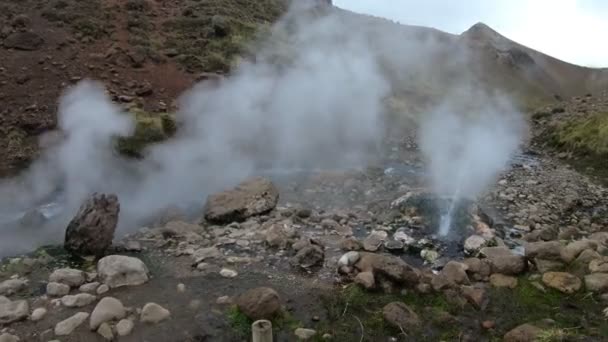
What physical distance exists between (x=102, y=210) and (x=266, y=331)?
9.21ft

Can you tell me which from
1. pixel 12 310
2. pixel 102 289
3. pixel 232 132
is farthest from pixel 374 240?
pixel 232 132

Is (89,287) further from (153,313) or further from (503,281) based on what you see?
(503,281)

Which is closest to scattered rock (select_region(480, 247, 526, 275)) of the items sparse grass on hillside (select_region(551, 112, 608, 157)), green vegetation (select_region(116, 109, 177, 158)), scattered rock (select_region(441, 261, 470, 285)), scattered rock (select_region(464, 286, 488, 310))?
scattered rock (select_region(441, 261, 470, 285))

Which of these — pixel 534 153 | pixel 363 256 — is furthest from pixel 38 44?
pixel 534 153

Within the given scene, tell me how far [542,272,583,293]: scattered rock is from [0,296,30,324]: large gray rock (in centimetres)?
454

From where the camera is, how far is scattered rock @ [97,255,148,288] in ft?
15.4

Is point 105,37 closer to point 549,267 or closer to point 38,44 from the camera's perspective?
point 38,44

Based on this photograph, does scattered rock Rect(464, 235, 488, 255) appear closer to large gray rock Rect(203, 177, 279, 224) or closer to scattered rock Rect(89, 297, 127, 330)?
large gray rock Rect(203, 177, 279, 224)

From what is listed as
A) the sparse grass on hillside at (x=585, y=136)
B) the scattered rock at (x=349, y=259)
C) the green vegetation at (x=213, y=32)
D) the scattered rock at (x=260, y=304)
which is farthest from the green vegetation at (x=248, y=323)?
the sparse grass on hillside at (x=585, y=136)

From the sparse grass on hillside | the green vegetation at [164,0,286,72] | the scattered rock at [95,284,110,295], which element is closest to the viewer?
the scattered rock at [95,284,110,295]

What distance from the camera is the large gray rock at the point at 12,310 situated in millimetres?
4090

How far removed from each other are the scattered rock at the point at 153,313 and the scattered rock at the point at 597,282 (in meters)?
3.65

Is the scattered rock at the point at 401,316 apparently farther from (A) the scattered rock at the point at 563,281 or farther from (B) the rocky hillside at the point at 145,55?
(B) the rocky hillside at the point at 145,55

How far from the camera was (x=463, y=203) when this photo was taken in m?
6.93
